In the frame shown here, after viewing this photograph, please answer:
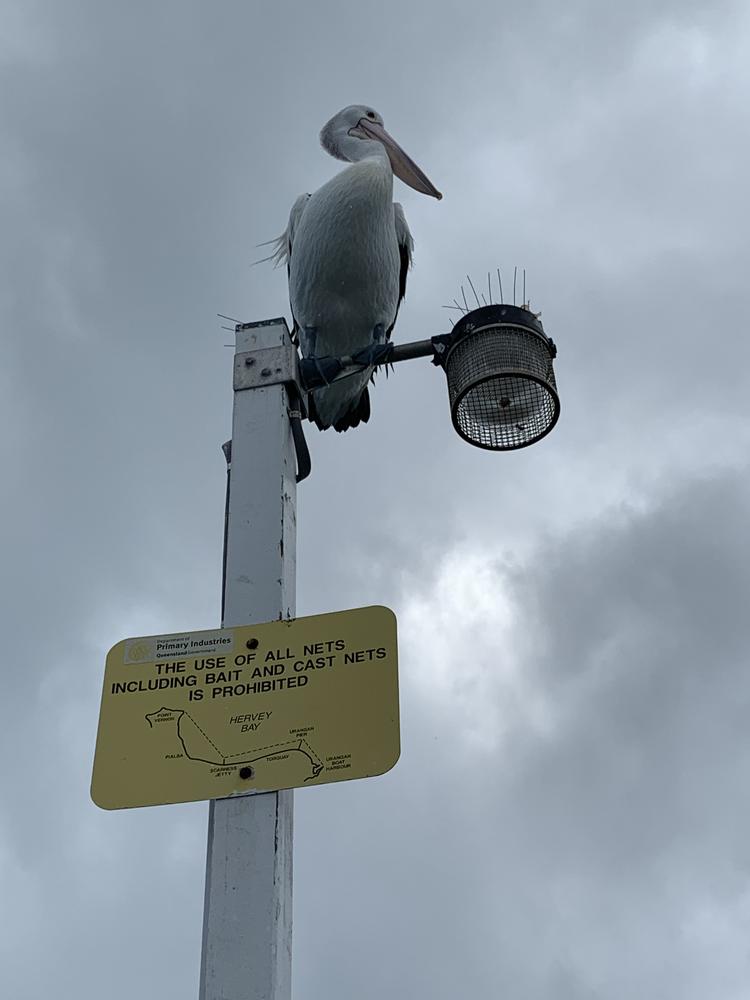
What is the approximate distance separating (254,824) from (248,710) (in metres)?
0.24

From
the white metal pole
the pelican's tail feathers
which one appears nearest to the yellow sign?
the white metal pole

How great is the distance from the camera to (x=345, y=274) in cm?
523

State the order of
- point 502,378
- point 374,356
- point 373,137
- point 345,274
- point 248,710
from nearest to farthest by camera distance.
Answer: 1. point 248,710
2. point 502,378
3. point 374,356
4. point 345,274
5. point 373,137

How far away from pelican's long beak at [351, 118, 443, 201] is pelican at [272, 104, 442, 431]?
1.37m

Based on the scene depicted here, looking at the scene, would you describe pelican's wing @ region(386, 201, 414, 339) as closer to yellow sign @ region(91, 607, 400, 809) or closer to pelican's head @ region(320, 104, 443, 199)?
pelican's head @ region(320, 104, 443, 199)

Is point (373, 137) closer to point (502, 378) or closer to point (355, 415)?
point (355, 415)

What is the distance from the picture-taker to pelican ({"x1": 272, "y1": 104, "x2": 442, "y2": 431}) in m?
5.21

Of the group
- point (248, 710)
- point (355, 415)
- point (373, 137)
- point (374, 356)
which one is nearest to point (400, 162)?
point (373, 137)

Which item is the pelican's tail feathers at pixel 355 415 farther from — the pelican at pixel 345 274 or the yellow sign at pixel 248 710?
the yellow sign at pixel 248 710

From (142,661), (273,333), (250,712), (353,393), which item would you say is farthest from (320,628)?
(353,393)

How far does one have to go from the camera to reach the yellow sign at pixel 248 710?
233 cm

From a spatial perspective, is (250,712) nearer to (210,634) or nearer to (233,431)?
(210,634)

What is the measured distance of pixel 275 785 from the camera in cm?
230

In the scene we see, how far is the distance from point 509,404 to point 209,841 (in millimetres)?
1642
